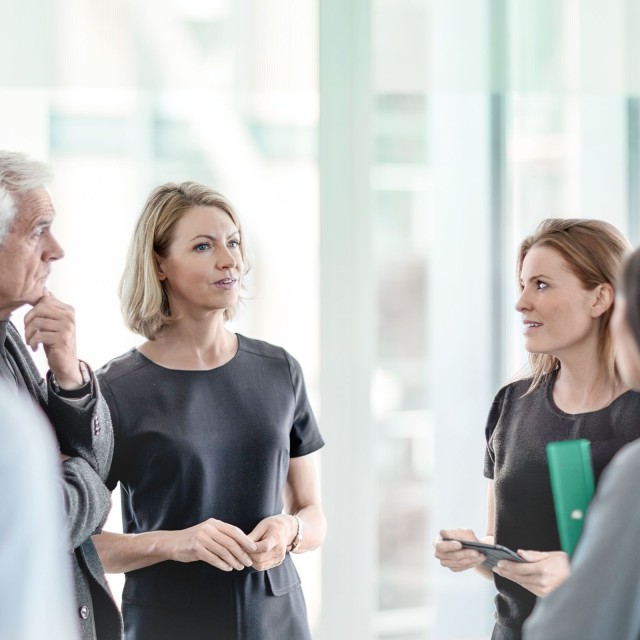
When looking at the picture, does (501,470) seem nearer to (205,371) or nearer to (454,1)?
(205,371)

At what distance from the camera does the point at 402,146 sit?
112 inches

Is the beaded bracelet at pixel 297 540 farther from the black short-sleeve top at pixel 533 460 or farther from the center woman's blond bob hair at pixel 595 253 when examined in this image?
the center woman's blond bob hair at pixel 595 253

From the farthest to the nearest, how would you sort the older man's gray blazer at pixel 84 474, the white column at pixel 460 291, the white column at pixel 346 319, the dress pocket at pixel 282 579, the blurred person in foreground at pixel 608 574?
1. the white column at pixel 460 291
2. the white column at pixel 346 319
3. the dress pocket at pixel 282 579
4. the older man's gray blazer at pixel 84 474
5. the blurred person in foreground at pixel 608 574

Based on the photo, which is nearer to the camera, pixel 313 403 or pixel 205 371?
pixel 205 371

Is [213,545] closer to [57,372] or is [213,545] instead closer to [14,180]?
[57,372]

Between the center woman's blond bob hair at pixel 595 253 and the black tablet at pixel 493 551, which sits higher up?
the center woman's blond bob hair at pixel 595 253

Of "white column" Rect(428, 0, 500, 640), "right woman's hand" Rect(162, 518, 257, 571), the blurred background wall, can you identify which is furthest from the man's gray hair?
"white column" Rect(428, 0, 500, 640)

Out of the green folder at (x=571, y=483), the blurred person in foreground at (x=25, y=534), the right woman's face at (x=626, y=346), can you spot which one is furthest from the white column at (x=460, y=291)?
the blurred person in foreground at (x=25, y=534)

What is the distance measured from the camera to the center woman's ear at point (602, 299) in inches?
72.4

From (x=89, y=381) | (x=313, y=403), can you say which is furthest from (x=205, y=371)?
(x=313, y=403)

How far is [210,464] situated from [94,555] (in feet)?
0.98

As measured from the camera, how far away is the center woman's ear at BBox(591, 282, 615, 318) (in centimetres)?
184

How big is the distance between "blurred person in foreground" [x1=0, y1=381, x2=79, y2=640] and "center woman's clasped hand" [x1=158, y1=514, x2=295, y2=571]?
769 mm

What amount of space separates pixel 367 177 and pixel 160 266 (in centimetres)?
97
